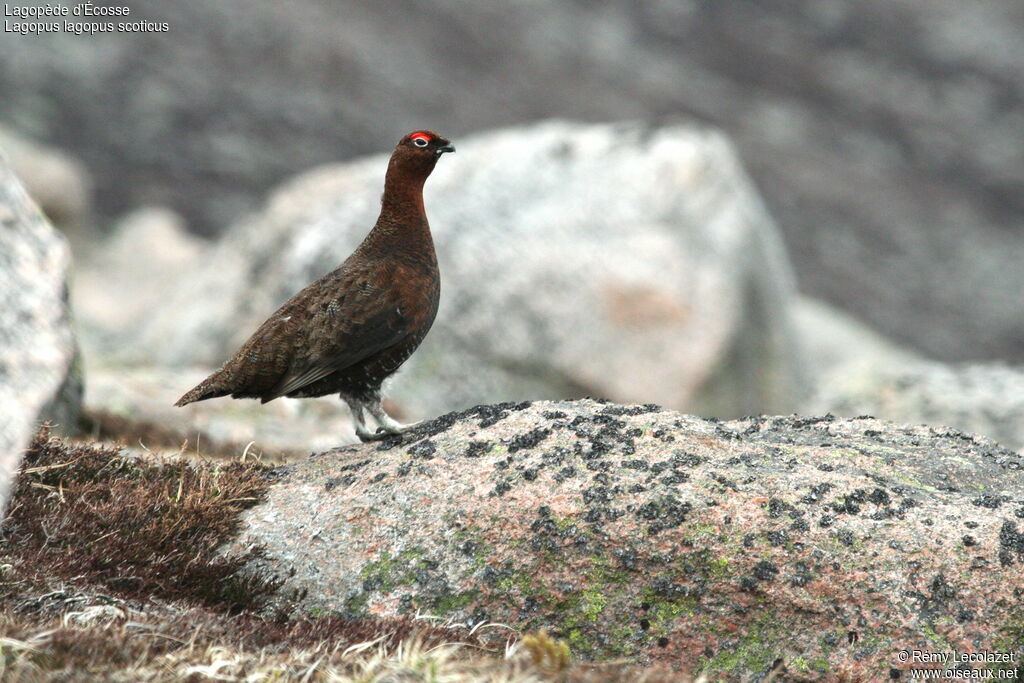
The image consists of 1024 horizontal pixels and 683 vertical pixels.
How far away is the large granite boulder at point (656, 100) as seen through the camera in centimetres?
3156

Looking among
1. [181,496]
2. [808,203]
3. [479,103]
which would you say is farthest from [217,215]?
[181,496]

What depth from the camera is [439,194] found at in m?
16.8

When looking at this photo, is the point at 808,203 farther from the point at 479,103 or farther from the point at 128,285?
the point at 128,285

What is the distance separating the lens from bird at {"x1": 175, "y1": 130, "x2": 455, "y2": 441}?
707 cm

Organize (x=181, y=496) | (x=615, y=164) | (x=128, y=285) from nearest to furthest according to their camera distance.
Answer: (x=181, y=496), (x=615, y=164), (x=128, y=285)

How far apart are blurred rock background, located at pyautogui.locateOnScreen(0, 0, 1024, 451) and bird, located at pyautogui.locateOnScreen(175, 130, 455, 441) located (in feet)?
12.3

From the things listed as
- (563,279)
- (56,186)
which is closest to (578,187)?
(563,279)

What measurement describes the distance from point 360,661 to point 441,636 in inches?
26.9

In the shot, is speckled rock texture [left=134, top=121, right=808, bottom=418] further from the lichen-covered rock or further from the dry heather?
the dry heather

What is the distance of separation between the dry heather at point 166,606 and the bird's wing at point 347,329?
0.79 m

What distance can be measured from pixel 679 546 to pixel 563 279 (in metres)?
10.7

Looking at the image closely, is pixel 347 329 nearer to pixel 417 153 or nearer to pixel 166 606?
pixel 417 153

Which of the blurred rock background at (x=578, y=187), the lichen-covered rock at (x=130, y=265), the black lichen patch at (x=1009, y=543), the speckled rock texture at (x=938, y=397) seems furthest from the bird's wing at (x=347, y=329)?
the lichen-covered rock at (x=130, y=265)

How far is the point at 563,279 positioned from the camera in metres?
16.1
